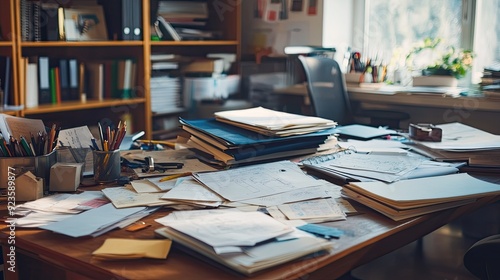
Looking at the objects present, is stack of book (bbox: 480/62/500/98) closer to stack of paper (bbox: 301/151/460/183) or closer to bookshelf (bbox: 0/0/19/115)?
stack of paper (bbox: 301/151/460/183)

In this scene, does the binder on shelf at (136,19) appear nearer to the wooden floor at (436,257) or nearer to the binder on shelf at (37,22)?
the binder on shelf at (37,22)

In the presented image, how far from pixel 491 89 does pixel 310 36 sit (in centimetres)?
126

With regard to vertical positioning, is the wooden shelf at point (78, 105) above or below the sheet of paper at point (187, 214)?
above

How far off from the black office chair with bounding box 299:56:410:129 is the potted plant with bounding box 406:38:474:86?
1.13 ft

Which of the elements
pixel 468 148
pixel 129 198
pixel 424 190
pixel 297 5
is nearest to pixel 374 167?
pixel 424 190

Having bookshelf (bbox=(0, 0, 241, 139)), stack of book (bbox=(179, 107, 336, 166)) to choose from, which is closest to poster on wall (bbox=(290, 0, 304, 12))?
bookshelf (bbox=(0, 0, 241, 139))

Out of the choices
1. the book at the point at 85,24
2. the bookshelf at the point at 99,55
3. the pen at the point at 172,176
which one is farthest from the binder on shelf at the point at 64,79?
the pen at the point at 172,176

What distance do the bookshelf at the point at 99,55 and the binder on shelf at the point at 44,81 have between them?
0.07 ft

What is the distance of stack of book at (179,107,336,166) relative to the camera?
1788mm

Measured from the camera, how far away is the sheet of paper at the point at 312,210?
1349 millimetres

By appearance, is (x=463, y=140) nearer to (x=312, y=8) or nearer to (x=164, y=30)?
(x=312, y=8)

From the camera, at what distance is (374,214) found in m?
1.40

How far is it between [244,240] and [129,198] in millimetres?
428

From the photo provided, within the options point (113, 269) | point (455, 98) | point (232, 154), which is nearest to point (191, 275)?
point (113, 269)
